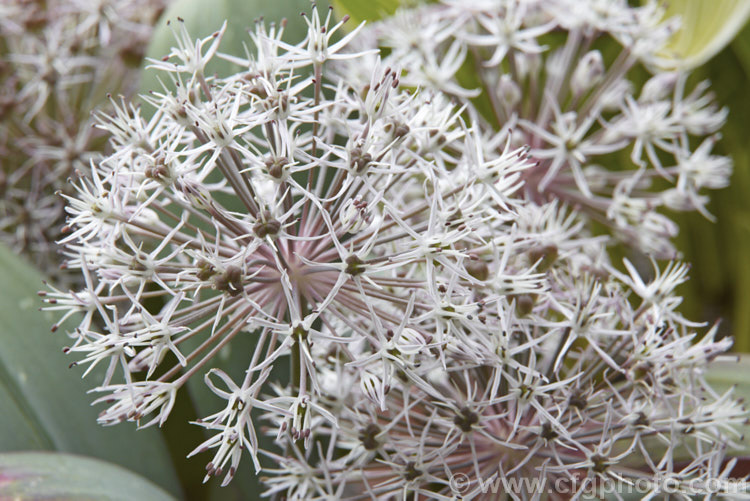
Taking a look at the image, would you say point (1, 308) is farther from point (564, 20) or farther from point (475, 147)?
point (564, 20)

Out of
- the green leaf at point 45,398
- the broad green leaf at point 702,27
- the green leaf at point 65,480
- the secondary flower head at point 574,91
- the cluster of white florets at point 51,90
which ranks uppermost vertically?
the broad green leaf at point 702,27

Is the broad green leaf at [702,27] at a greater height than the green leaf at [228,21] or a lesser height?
greater

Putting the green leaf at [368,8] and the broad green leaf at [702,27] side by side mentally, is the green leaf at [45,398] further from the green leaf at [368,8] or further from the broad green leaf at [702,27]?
the broad green leaf at [702,27]

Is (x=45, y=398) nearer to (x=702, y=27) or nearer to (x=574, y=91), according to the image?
(x=574, y=91)

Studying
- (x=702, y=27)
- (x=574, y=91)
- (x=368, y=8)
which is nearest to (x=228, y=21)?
(x=368, y=8)

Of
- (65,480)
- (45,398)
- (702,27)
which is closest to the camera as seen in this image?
(65,480)

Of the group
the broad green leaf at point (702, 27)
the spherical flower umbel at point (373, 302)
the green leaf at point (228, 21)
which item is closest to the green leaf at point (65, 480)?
the spherical flower umbel at point (373, 302)

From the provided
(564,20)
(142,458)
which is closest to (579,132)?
(564,20)
